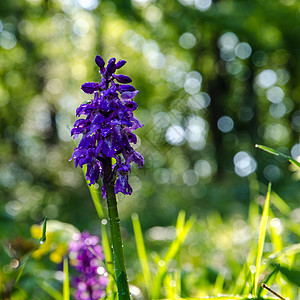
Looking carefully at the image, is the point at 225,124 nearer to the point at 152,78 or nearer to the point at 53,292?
the point at 152,78

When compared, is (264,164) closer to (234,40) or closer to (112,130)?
(234,40)

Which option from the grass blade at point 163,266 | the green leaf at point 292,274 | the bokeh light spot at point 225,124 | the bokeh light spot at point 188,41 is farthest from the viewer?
the bokeh light spot at point 225,124

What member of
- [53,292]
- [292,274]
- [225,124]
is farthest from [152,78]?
[292,274]

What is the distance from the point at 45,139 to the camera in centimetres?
1986

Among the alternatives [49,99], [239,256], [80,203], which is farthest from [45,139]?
[239,256]

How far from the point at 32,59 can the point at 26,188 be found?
6.71m

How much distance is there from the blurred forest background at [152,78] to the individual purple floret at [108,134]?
1096 centimetres

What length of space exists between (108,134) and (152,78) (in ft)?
64.2

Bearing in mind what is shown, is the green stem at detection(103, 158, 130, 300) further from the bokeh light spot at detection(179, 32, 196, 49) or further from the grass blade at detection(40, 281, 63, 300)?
the bokeh light spot at detection(179, 32, 196, 49)

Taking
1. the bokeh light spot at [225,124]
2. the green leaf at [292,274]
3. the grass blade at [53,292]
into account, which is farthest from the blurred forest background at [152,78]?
the green leaf at [292,274]

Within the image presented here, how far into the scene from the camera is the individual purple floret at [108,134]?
1170 mm

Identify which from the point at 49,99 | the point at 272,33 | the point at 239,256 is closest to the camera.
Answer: the point at 239,256

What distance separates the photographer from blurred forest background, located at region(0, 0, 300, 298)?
13281 mm

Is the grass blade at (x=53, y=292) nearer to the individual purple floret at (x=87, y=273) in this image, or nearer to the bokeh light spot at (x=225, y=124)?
the individual purple floret at (x=87, y=273)
